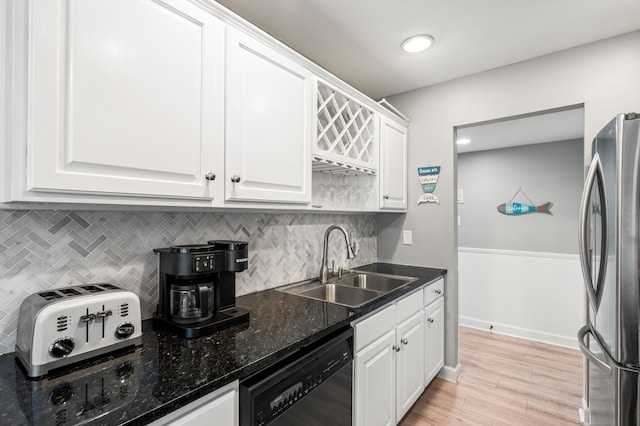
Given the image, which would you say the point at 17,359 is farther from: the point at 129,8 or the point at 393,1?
the point at 393,1

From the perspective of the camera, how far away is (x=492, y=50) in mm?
2057

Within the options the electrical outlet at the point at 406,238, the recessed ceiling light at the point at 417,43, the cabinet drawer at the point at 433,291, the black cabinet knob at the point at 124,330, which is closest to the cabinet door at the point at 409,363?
the cabinet drawer at the point at 433,291

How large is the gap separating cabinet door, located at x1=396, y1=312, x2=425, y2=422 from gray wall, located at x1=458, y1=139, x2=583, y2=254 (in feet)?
7.77

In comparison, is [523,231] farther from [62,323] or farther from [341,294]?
[62,323]

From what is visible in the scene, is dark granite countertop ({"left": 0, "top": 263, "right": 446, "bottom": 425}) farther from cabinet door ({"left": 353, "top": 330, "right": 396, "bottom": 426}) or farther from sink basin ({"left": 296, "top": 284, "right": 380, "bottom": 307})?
sink basin ({"left": 296, "top": 284, "right": 380, "bottom": 307})

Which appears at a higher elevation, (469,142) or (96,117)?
(469,142)

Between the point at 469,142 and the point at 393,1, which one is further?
the point at 469,142

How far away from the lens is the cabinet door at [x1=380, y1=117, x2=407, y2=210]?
237 cm

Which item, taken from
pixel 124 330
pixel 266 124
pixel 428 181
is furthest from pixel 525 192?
pixel 124 330

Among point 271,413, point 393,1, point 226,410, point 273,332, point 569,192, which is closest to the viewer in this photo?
point 226,410

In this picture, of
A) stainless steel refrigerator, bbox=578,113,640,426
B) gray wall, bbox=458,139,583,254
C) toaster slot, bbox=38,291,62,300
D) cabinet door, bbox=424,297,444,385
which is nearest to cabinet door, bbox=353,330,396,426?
cabinet door, bbox=424,297,444,385

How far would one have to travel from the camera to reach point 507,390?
7.92 feet

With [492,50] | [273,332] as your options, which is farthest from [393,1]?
[273,332]

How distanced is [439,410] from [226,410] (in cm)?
187
